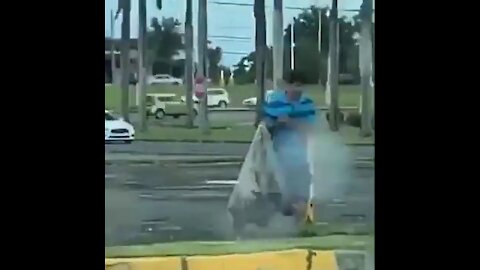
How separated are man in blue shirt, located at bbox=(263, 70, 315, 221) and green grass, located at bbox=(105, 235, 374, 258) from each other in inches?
2.2

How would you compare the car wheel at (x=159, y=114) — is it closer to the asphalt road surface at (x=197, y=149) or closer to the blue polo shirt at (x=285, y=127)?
the asphalt road surface at (x=197, y=149)

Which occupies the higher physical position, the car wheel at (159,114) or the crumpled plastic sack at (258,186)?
the car wheel at (159,114)

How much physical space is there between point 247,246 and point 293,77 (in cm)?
32

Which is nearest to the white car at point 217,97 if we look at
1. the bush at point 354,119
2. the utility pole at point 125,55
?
the utility pole at point 125,55

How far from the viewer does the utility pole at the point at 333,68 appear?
1.30m

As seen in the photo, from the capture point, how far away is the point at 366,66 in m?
1.28

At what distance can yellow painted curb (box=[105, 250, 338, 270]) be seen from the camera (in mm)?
1270

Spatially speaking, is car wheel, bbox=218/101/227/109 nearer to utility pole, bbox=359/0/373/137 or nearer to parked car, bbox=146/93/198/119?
parked car, bbox=146/93/198/119

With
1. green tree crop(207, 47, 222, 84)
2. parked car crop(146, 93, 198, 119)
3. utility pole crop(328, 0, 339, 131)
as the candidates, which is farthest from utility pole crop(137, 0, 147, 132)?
utility pole crop(328, 0, 339, 131)

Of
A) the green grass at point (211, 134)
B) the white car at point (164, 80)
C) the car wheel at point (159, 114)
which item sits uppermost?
→ the white car at point (164, 80)

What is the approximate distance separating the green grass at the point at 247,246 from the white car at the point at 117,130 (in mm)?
192

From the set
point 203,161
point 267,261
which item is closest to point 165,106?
point 203,161
